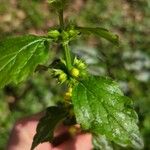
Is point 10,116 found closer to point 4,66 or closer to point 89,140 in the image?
point 89,140

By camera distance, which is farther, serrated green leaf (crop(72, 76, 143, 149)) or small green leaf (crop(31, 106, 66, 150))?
small green leaf (crop(31, 106, 66, 150))

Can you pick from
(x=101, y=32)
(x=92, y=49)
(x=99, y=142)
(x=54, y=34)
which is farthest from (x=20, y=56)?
(x=92, y=49)

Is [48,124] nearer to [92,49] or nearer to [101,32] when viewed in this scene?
[101,32]

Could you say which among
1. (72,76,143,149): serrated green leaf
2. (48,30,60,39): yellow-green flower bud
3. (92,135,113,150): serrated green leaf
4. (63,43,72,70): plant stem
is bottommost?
(92,135,113,150): serrated green leaf

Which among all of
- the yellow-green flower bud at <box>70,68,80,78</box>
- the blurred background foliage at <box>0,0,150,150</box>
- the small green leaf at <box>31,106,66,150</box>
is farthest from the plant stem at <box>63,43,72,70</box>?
the blurred background foliage at <box>0,0,150,150</box>

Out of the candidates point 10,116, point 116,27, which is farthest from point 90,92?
point 116,27

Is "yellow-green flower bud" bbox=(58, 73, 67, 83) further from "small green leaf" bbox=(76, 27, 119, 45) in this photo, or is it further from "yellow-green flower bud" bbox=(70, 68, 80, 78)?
"small green leaf" bbox=(76, 27, 119, 45)

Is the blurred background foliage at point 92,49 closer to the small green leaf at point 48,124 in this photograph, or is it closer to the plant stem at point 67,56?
the small green leaf at point 48,124

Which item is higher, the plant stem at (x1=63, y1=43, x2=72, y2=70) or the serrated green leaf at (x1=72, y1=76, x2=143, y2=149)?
the plant stem at (x1=63, y1=43, x2=72, y2=70)
